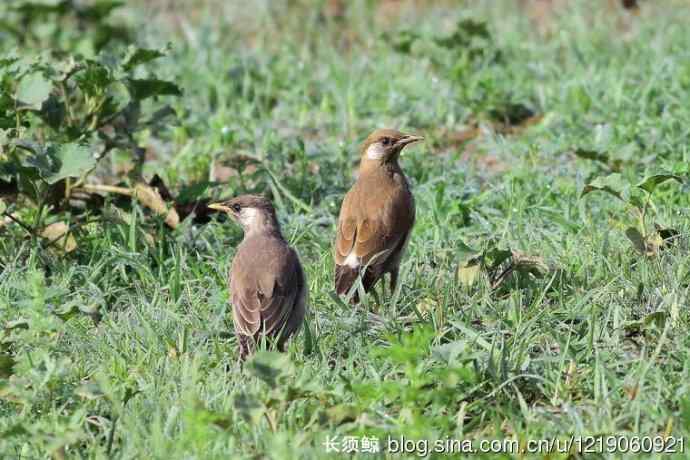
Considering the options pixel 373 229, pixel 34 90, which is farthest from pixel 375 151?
pixel 34 90

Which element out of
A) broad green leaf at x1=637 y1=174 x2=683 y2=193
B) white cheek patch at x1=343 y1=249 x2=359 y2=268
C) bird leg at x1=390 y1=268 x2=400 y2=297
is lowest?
bird leg at x1=390 y1=268 x2=400 y2=297

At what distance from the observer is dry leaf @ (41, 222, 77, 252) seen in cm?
668

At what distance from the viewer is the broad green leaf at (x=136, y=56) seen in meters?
6.82

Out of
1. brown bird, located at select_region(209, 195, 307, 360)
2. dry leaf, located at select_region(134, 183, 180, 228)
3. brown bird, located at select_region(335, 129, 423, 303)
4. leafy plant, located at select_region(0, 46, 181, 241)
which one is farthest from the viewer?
dry leaf, located at select_region(134, 183, 180, 228)

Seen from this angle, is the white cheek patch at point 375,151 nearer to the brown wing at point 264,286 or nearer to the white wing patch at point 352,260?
the white wing patch at point 352,260

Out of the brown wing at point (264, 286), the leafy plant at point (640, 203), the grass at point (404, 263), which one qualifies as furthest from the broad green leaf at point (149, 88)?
the leafy plant at point (640, 203)

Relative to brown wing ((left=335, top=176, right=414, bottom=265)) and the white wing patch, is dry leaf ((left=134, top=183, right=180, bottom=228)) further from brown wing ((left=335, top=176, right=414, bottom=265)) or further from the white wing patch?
the white wing patch

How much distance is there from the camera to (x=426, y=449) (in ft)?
14.5

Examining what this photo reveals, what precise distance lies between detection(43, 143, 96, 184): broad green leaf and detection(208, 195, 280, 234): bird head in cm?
72

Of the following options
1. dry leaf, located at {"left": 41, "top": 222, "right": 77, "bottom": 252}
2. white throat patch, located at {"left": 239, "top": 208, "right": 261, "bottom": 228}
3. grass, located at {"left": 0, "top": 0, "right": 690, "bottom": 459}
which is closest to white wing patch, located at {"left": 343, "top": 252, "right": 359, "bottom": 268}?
grass, located at {"left": 0, "top": 0, "right": 690, "bottom": 459}

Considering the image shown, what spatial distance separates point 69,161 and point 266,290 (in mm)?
1546

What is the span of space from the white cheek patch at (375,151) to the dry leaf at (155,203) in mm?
1204

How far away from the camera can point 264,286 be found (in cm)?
552

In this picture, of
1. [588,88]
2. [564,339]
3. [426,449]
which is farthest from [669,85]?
[426,449]
